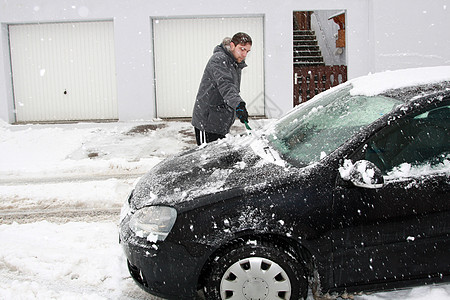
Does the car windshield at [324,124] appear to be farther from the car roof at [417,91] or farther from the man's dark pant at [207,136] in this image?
the man's dark pant at [207,136]

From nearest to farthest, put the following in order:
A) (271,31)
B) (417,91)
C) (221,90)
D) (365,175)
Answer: (365,175)
(417,91)
(221,90)
(271,31)

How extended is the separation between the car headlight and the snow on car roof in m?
1.69

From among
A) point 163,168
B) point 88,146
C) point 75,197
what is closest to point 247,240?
point 163,168

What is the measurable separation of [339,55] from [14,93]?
9698mm

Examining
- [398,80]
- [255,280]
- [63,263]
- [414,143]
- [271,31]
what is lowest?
[63,263]

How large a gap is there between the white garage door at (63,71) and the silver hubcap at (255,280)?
981 cm

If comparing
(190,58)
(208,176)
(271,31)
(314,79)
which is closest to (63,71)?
(190,58)

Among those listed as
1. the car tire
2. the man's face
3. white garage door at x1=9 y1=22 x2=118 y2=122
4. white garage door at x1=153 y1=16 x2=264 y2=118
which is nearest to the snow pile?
the car tire

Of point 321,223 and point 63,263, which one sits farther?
point 63,263

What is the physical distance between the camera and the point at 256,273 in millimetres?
2727

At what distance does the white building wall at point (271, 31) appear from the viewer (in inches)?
433

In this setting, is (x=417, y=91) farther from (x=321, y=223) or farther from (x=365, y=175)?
(x=321, y=223)

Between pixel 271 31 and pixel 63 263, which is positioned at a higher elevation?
pixel 271 31

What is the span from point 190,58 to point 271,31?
220 centimetres
